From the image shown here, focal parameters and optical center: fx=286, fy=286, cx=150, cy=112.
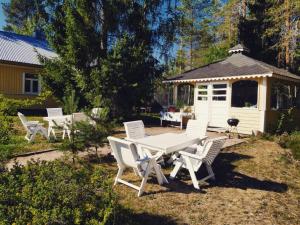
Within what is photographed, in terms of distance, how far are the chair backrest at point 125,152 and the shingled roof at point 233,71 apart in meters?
9.39

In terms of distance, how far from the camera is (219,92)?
15234 millimetres

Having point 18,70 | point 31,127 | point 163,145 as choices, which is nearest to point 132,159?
point 163,145

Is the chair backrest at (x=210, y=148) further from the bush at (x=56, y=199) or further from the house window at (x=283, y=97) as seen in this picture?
the house window at (x=283, y=97)

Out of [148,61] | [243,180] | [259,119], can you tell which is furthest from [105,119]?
[148,61]

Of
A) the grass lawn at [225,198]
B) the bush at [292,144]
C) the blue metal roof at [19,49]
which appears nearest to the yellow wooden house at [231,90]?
the bush at [292,144]

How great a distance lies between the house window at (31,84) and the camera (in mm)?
19828

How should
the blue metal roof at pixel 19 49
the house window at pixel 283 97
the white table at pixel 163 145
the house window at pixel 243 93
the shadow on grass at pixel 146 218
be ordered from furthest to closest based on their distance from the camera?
the house window at pixel 243 93 → the house window at pixel 283 97 → the blue metal roof at pixel 19 49 → the white table at pixel 163 145 → the shadow on grass at pixel 146 218

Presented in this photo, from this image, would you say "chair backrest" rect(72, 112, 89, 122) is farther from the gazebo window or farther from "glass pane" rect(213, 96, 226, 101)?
the gazebo window

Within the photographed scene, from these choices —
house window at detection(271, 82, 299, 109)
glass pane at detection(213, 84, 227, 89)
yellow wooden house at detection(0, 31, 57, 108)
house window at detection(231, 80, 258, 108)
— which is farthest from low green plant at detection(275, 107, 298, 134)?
yellow wooden house at detection(0, 31, 57, 108)

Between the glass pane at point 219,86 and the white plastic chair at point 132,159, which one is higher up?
the glass pane at point 219,86

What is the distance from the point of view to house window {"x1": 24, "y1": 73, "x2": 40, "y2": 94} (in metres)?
19.8

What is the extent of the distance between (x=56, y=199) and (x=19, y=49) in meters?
19.9

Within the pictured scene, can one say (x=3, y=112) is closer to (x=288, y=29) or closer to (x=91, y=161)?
(x=91, y=161)

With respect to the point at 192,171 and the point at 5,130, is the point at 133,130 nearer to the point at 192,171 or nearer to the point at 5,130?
the point at 192,171
